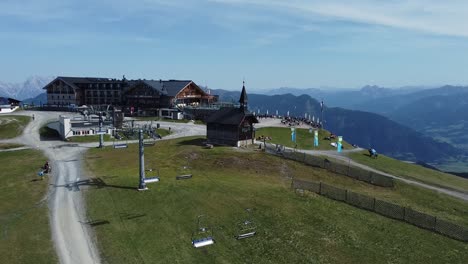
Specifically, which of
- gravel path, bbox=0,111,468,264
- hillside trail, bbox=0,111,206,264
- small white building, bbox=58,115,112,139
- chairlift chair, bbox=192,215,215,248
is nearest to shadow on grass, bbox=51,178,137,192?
hillside trail, bbox=0,111,206,264

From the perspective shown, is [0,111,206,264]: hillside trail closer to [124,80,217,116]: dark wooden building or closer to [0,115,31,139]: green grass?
[0,115,31,139]: green grass

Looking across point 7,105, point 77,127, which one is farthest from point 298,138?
point 7,105

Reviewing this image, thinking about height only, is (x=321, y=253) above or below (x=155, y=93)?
below

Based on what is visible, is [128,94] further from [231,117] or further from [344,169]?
[344,169]

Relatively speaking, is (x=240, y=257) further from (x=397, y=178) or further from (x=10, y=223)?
(x=397, y=178)

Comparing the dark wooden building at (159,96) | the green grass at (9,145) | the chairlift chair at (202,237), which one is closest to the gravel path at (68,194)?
the green grass at (9,145)

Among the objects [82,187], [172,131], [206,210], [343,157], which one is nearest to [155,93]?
[172,131]
